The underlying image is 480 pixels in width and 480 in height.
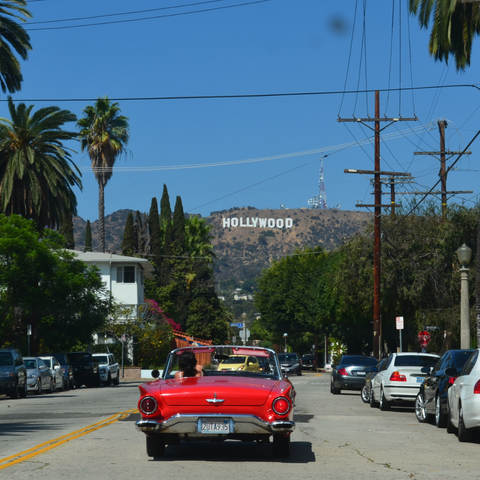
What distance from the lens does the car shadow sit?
34.2ft

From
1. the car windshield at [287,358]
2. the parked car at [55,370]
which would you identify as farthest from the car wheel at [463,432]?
the car windshield at [287,358]

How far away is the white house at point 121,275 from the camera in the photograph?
61.1 meters

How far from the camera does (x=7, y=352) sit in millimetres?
27594

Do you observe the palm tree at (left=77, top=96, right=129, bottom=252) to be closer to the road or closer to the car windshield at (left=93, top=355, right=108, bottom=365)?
the car windshield at (left=93, top=355, right=108, bottom=365)

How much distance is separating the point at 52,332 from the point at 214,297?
135 feet

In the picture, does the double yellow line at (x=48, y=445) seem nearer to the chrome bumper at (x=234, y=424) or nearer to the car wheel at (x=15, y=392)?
the chrome bumper at (x=234, y=424)

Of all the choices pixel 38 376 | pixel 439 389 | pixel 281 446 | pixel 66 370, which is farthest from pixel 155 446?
pixel 66 370

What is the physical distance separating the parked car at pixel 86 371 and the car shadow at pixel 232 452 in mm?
28369

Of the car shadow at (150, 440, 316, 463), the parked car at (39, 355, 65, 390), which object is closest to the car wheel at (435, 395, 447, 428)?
the car shadow at (150, 440, 316, 463)

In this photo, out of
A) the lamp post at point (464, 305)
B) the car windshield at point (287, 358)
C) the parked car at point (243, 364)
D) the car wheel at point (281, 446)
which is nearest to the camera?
the car wheel at point (281, 446)

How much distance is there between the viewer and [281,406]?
9586 mm

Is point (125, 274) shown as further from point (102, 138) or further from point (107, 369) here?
point (107, 369)

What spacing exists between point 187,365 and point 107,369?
31.2 metres

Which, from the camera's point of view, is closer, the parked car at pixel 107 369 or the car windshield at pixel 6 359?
the car windshield at pixel 6 359
